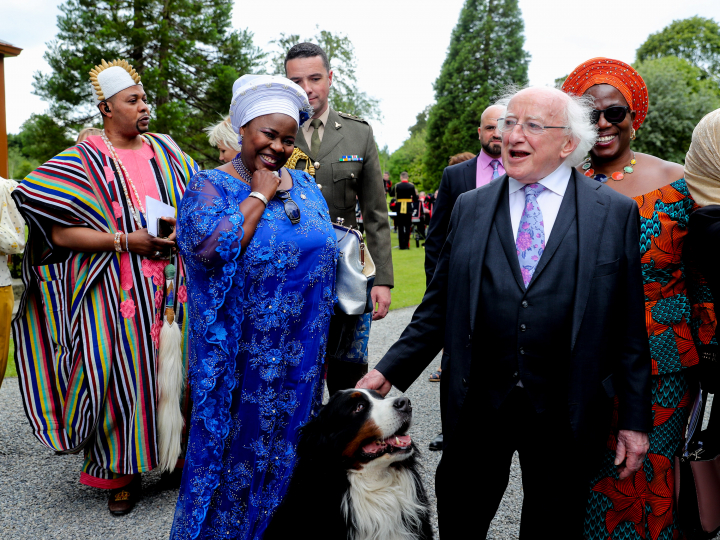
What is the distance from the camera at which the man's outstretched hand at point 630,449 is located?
206 cm

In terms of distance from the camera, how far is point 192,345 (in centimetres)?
245

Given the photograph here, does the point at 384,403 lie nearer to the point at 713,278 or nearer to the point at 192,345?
the point at 192,345

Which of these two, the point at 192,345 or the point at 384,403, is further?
the point at 192,345

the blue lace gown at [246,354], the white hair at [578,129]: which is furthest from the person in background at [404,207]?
the white hair at [578,129]

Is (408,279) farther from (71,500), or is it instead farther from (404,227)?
(71,500)

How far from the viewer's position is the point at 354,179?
3.57m

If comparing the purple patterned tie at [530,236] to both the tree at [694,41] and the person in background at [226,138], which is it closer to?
the person in background at [226,138]

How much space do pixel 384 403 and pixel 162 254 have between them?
204cm

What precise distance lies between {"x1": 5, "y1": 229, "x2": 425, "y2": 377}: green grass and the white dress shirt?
6.79 metres

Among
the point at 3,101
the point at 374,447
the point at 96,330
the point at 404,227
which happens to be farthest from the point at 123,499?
the point at 404,227

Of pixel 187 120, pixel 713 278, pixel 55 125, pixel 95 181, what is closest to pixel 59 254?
pixel 95 181

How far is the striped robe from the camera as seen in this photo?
344cm

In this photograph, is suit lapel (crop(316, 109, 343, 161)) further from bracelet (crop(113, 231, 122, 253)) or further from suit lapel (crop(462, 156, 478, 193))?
bracelet (crop(113, 231, 122, 253))

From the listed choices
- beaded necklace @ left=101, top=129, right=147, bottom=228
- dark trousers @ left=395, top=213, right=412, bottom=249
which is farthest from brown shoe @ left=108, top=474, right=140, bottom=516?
dark trousers @ left=395, top=213, right=412, bottom=249
